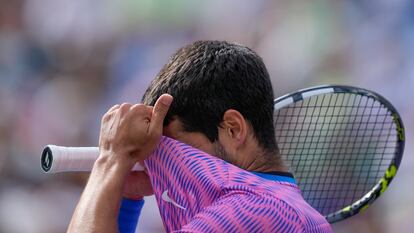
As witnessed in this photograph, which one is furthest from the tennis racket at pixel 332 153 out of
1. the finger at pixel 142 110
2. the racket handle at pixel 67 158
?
the finger at pixel 142 110

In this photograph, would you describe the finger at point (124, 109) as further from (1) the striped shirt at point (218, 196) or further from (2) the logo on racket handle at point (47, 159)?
(2) the logo on racket handle at point (47, 159)

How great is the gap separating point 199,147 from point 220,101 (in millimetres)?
107

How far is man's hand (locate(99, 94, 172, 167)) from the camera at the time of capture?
157 cm

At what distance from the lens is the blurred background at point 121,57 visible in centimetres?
438

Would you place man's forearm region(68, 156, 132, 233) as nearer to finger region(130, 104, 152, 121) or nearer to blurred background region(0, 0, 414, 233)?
finger region(130, 104, 152, 121)

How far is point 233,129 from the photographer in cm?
161

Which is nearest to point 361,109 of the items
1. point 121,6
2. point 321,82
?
point 321,82

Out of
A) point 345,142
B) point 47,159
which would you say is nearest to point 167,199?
point 47,159

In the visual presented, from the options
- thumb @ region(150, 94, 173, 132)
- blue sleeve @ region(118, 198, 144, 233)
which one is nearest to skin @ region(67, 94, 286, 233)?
thumb @ region(150, 94, 173, 132)

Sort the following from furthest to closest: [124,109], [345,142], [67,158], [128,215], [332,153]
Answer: [345,142] → [332,153] → [128,215] → [67,158] → [124,109]

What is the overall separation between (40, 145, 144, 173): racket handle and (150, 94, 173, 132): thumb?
20 cm

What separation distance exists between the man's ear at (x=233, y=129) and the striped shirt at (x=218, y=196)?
0.21 ft

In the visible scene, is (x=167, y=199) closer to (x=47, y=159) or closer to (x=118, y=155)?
(x=118, y=155)

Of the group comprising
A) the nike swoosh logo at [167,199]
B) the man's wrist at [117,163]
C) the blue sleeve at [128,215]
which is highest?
the man's wrist at [117,163]
